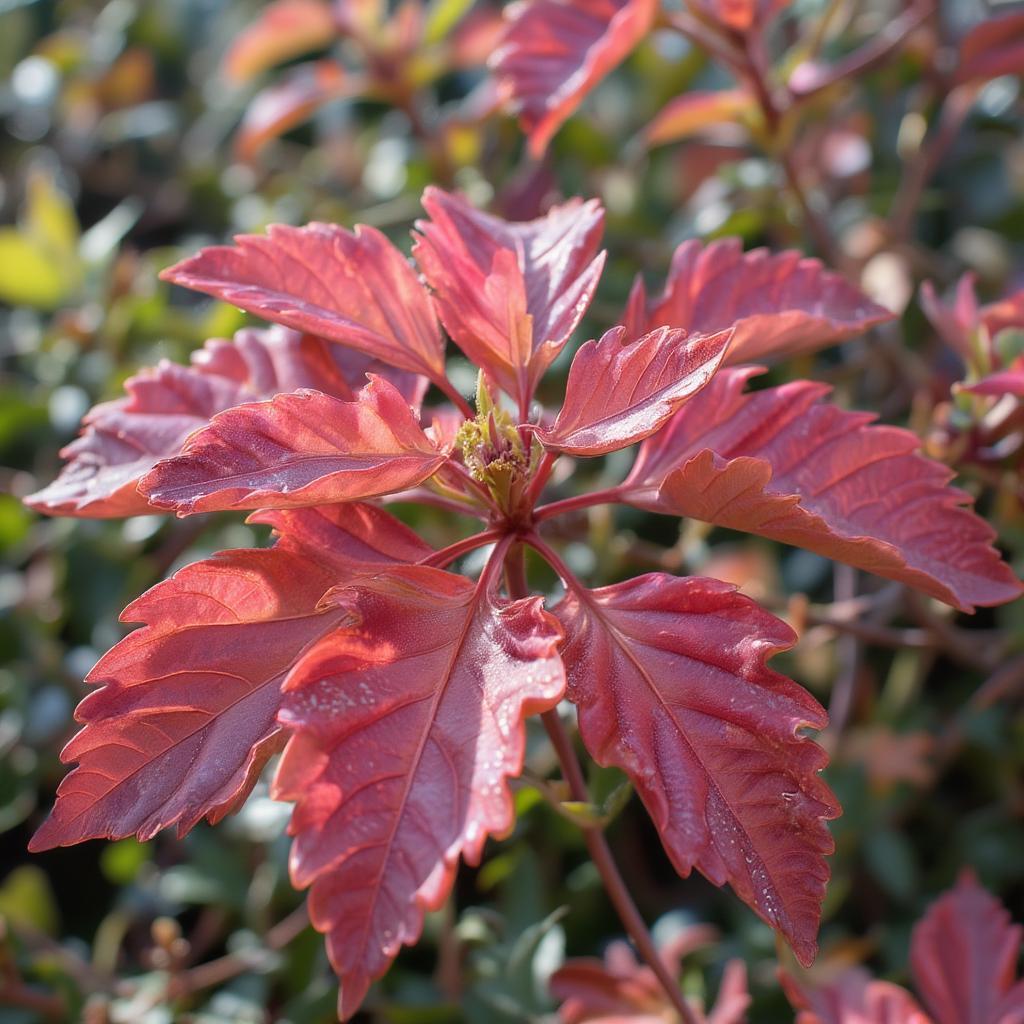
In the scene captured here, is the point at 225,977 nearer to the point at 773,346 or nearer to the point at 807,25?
the point at 773,346

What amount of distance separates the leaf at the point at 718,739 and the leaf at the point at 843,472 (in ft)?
0.30

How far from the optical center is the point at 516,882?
1.04 m

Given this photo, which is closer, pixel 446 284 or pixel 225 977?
pixel 446 284

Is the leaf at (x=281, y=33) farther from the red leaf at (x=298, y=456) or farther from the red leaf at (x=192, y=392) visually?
the red leaf at (x=298, y=456)

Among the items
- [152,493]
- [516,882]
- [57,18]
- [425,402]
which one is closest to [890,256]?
[425,402]

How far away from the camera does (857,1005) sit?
35.1 inches

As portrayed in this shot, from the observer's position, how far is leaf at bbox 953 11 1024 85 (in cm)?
121

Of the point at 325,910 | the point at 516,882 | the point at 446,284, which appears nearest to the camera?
the point at 325,910

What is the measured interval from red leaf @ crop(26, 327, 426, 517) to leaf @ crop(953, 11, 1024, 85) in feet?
2.65

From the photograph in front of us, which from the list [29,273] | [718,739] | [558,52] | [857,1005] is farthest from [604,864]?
[29,273]

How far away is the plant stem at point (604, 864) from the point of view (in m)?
0.73

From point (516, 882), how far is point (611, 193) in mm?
967

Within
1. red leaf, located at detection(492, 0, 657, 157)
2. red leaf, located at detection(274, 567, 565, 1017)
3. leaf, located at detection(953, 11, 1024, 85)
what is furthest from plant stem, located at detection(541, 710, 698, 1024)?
leaf, located at detection(953, 11, 1024, 85)

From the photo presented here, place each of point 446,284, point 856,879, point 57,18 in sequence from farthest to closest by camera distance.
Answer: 1. point 57,18
2. point 856,879
3. point 446,284
